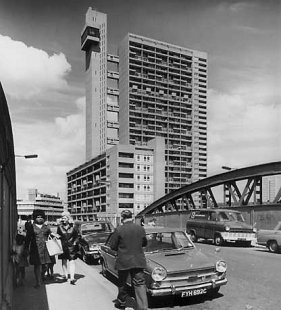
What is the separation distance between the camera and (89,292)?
7.71 meters

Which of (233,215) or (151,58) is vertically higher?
(151,58)

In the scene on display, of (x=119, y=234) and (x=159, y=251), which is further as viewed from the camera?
(x=159, y=251)

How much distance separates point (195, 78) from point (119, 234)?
5962 inches

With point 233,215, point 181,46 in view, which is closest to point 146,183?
point 181,46

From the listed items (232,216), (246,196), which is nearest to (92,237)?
(232,216)

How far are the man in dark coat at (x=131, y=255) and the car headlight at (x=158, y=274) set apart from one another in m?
0.57

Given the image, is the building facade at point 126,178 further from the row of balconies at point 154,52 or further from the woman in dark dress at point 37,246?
the woman in dark dress at point 37,246

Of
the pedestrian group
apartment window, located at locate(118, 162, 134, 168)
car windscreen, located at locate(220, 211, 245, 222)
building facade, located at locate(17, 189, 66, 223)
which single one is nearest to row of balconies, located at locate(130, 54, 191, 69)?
apartment window, located at locate(118, 162, 134, 168)

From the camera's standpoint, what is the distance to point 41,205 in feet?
515

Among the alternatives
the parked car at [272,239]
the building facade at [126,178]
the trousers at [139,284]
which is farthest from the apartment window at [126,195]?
the trousers at [139,284]

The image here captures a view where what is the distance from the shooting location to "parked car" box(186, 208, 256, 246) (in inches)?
739

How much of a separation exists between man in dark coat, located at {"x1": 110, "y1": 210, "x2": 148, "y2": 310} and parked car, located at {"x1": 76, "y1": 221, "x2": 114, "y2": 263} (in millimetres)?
6360

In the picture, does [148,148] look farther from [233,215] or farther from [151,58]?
[233,215]

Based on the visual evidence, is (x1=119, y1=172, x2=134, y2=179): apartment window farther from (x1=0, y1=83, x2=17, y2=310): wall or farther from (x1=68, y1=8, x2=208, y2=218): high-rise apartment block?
(x1=0, y1=83, x2=17, y2=310): wall
